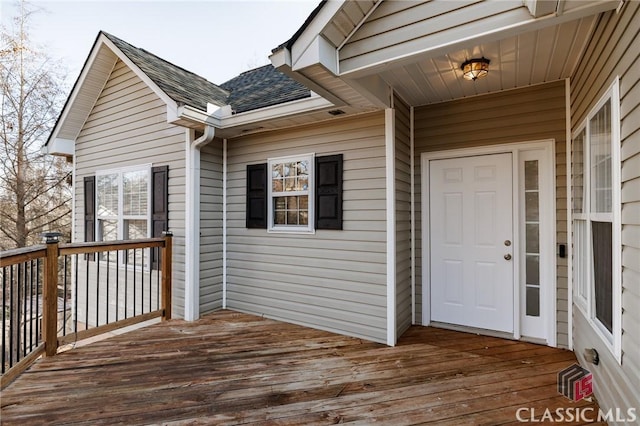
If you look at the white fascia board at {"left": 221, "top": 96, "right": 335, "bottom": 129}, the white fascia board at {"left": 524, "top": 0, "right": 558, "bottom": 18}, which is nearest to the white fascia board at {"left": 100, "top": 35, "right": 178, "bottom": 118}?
the white fascia board at {"left": 221, "top": 96, "right": 335, "bottom": 129}

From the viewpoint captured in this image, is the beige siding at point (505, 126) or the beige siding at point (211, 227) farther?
the beige siding at point (211, 227)

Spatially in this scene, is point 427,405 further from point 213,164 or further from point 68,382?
point 213,164

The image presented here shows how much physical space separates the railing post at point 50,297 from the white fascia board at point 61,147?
335 cm

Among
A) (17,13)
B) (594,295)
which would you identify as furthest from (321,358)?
(17,13)

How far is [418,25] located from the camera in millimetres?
2264

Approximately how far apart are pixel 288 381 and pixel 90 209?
4.72 meters

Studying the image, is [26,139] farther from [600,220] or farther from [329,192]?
[600,220]

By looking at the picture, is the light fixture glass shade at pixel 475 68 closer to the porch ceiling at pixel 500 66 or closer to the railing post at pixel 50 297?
the porch ceiling at pixel 500 66

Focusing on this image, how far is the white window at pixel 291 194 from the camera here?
4.05 metres

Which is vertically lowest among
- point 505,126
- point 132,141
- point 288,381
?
point 288,381

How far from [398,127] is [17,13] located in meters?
9.92

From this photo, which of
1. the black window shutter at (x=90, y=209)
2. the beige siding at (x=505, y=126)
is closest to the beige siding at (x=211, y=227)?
the black window shutter at (x=90, y=209)

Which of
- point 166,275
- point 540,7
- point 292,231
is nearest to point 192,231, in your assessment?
point 166,275

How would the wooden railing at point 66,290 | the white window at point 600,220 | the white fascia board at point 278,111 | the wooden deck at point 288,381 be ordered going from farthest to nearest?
the white fascia board at point 278,111 → the wooden railing at point 66,290 → the wooden deck at point 288,381 → the white window at point 600,220
